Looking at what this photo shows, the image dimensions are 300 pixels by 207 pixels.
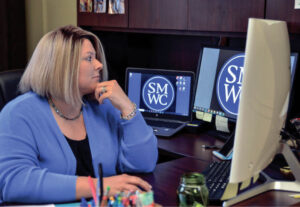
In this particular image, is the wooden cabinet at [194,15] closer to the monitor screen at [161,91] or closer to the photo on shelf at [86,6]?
the photo on shelf at [86,6]

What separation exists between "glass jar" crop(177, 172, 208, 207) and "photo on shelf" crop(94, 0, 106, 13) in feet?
5.35

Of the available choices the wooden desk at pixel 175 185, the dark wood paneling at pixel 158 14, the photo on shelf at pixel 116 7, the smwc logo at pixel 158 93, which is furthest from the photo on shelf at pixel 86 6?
the wooden desk at pixel 175 185

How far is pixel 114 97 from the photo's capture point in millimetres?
1688

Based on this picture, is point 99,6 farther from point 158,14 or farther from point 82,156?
point 82,156

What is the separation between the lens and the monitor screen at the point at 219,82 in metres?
2.07

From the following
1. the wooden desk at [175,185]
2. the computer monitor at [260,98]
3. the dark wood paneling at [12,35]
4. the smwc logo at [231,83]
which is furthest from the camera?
the dark wood paneling at [12,35]

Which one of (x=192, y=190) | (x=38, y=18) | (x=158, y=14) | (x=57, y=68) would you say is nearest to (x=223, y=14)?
(x=158, y=14)

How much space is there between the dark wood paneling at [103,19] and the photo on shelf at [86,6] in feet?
0.06

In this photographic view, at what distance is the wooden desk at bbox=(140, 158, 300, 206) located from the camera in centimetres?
129

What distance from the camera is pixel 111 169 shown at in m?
1.67

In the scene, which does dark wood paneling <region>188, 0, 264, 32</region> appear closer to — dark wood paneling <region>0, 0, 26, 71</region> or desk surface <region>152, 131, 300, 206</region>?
desk surface <region>152, 131, 300, 206</region>

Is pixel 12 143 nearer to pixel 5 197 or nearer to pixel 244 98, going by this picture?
pixel 5 197

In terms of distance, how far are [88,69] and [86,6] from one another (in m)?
1.16

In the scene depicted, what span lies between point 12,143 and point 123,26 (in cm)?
124
